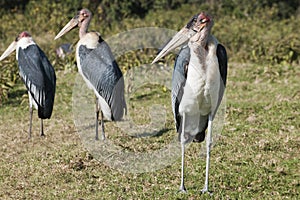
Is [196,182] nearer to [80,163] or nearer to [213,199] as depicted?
[213,199]

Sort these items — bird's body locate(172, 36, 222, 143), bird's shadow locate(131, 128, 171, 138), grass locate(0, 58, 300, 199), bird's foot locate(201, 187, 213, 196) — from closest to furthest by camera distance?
bird's body locate(172, 36, 222, 143) < bird's foot locate(201, 187, 213, 196) < grass locate(0, 58, 300, 199) < bird's shadow locate(131, 128, 171, 138)

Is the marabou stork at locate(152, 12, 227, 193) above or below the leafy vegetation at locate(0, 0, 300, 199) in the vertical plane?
above

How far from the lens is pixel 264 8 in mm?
16344

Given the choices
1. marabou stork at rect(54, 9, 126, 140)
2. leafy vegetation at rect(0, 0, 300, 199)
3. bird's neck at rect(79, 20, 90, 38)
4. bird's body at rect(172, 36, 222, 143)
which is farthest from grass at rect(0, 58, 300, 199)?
→ bird's neck at rect(79, 20, 90, 38)

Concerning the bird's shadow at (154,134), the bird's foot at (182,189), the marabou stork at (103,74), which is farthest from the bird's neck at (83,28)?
the bird's foot at (182,189)

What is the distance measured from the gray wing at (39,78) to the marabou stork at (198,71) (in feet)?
7.74

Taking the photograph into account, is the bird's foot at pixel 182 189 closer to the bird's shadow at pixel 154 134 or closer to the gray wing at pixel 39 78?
the bird's shadow at pixel 154 134

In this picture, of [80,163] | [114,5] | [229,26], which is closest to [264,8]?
[229,26]

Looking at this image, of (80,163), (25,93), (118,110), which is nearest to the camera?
(80,163)

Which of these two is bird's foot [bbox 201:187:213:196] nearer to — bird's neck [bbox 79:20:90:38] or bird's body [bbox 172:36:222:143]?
bird's body [bbox 172:36:222:143]

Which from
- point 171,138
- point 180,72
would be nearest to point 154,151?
point 171,138

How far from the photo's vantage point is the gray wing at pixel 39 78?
6.75 meters

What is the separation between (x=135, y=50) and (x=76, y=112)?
9.59ft

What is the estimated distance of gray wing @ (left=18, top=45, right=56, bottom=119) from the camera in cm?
675
